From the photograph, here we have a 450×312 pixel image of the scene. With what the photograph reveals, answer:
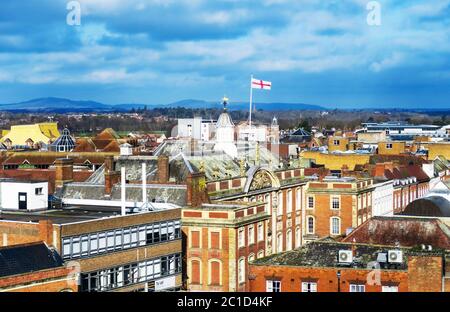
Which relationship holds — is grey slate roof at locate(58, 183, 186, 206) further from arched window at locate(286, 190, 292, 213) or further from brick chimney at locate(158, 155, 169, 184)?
arched window at locate(286, 190, 292, 213)

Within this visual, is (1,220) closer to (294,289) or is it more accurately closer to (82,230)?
(82,230)

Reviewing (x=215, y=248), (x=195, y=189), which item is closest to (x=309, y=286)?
(x=215, y=248)

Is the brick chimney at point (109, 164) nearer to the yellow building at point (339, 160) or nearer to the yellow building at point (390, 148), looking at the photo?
the yellow building at point (339, 160)

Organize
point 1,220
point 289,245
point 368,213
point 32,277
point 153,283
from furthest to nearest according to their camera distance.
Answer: point 368,213 → point 289,245 → point 153,283 → point 1,220 → point 32,277

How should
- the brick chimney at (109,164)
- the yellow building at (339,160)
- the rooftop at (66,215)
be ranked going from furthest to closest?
the yellow building at (339,160) → the brick chimney at (109,164) → the rooftop at (66,215)

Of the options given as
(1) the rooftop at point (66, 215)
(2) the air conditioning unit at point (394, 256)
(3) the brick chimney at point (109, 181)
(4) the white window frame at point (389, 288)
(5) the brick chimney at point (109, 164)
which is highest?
(5) the brick chimney at point (109, 164)

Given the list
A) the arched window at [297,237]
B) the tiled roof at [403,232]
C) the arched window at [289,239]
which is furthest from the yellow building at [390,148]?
the tiled roof at [403,232]
